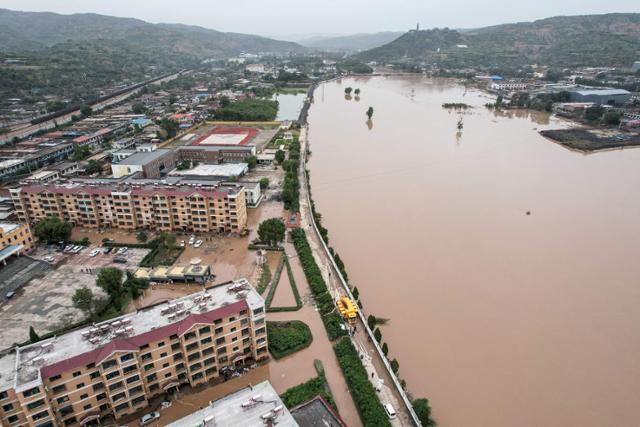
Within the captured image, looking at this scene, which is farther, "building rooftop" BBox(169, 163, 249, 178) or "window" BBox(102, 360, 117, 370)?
"building rooftop" BBox(169, 163, 249, 178)

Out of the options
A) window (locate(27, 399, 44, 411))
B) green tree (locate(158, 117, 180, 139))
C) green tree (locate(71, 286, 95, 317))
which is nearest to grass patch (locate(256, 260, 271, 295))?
green tree (locate(71, 286, 95, 317))

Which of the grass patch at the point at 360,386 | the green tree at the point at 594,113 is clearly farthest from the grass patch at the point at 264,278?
the green tree at the point at 594,113

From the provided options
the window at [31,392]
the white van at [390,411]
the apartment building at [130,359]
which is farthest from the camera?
the white van at [390,411]

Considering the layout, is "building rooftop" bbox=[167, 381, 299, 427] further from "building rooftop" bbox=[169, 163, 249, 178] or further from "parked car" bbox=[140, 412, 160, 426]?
"building rooftop" bbox=[169, 163, 249, 178]

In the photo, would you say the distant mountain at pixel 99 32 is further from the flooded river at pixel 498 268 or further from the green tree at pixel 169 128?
the flooded river at pixel 498 268

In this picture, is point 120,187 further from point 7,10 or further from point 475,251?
point 7,10

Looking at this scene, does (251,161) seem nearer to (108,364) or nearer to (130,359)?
(130,359)
